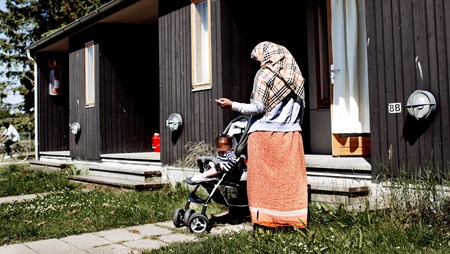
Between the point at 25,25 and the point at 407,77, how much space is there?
831 inches

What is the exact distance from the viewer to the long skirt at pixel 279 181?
14.1ft

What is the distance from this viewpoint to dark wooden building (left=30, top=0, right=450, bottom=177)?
456 centimetres

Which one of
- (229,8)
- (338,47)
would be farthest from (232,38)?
(338,47)

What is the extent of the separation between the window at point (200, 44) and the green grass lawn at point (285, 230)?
6.56 ft

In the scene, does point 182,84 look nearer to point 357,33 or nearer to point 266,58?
Result: point 357,33

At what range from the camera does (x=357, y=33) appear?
5910 millimetres

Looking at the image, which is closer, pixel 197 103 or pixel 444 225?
pixel 444 225

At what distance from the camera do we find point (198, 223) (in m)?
4.75

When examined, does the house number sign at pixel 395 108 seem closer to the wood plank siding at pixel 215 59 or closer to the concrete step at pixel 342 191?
the concrete step at pixel 342 191

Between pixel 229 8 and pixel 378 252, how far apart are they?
4.69 metres

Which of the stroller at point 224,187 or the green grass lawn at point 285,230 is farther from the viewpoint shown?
A: the stroller at point 224,187

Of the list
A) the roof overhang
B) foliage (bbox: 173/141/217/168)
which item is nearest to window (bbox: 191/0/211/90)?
foliage (bbox: 173/141/217/168)

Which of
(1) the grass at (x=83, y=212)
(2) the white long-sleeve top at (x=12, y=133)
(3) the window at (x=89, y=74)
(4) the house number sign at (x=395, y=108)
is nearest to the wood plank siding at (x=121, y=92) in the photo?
(3) the window at (x=89, y=74)

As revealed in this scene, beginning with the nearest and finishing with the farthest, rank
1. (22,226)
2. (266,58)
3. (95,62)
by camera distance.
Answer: (266,58) → (22,226) → (95,62)
